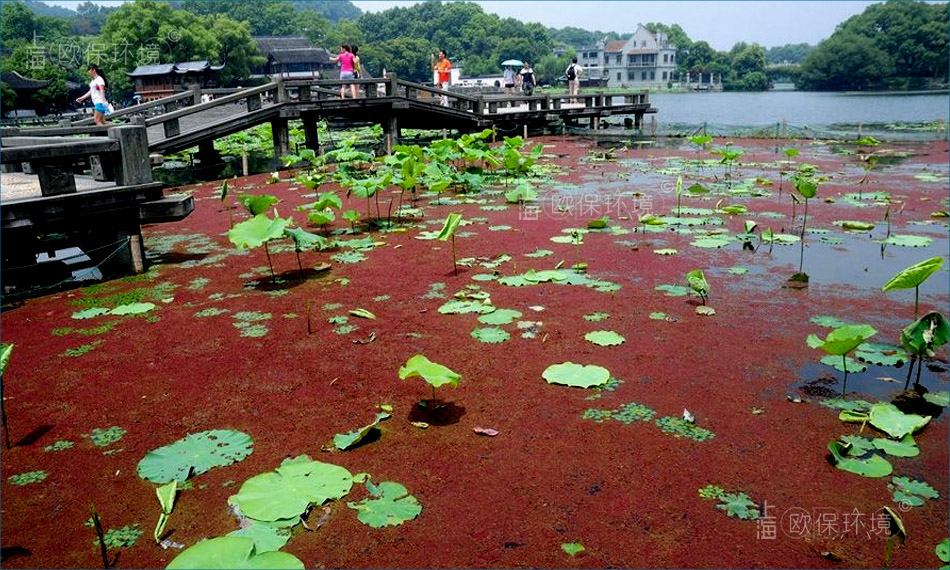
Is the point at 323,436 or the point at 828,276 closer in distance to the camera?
the point at 323,436

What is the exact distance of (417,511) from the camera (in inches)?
106

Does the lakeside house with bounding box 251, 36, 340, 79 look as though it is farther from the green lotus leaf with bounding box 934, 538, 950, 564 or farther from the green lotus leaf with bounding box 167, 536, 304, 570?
the green lotus leaf with bounding box 934, 538, 950, 564

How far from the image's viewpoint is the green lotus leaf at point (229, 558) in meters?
2.02

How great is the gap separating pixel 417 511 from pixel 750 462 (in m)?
1.55

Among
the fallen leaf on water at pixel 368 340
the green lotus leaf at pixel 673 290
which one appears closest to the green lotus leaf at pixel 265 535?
the fallen leaf on water at pixel 368 340

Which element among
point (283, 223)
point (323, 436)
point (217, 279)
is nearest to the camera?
point (323, 436)

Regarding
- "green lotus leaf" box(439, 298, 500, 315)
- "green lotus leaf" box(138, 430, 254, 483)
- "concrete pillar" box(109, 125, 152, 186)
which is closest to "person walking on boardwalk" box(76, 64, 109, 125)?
"concrete pillar" box(109, 125, 152, 186)

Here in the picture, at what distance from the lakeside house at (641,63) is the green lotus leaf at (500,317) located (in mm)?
85036

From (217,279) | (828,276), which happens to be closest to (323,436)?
(217,279)

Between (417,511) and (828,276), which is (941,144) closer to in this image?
(828,276)

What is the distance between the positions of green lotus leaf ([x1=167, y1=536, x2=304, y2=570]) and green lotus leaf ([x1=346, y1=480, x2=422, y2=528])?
586 millimetres

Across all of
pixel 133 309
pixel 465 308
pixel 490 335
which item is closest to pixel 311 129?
pixel 133 309

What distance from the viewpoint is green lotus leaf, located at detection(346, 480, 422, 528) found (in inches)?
104

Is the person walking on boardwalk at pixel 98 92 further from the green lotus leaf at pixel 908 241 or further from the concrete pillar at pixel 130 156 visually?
the green lotus leaf at pixel 908 241
